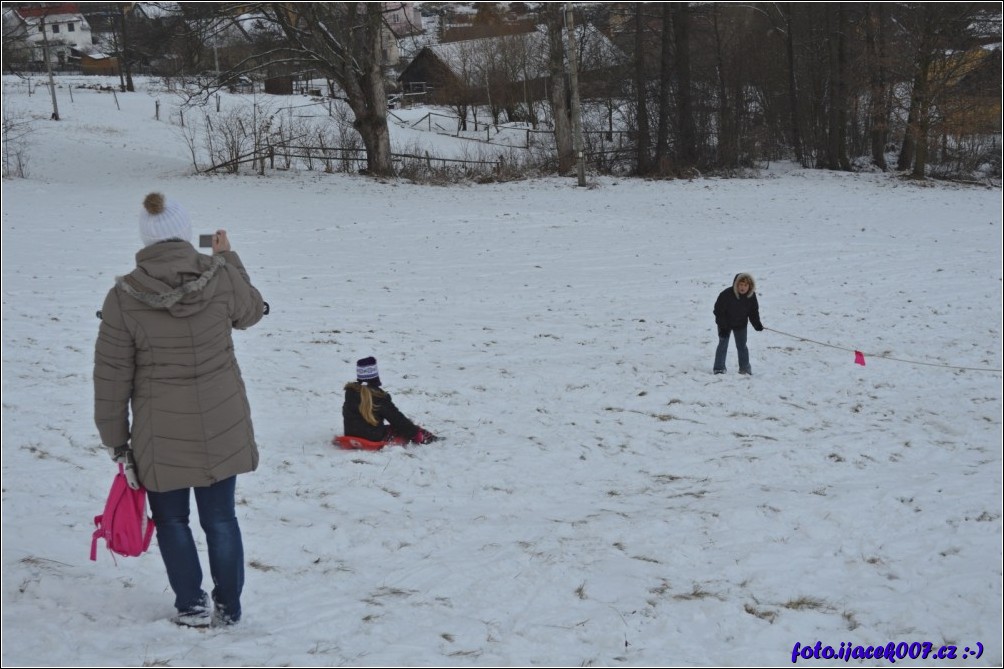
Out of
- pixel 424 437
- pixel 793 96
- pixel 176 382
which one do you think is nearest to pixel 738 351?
pixel 424 437

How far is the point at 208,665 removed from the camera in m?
3.82

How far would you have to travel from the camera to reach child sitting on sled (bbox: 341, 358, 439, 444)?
7.21m

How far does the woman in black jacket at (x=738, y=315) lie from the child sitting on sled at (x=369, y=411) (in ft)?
15.6

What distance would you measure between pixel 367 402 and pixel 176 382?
3.58m

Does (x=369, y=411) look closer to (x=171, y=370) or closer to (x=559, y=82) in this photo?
(x=171, y=370)

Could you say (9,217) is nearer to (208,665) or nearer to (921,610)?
(208,665)

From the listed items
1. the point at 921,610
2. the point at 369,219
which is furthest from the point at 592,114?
the point at 921,610

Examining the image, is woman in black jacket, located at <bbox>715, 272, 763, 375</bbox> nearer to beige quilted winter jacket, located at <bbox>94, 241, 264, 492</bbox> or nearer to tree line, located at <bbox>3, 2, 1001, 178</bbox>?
beige quilted winter jacket, located at <bbox>94, 241, 264, 492</bbox>

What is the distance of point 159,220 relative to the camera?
11.9 ft

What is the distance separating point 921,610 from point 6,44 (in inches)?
1236

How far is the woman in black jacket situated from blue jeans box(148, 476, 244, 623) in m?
7.62

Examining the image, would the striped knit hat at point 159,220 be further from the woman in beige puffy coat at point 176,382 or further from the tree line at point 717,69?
the tree line at point 717,69

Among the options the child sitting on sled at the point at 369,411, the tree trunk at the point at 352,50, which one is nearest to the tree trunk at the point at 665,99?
the tree trunk at the point at 352,50

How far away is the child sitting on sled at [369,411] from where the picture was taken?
721cm
